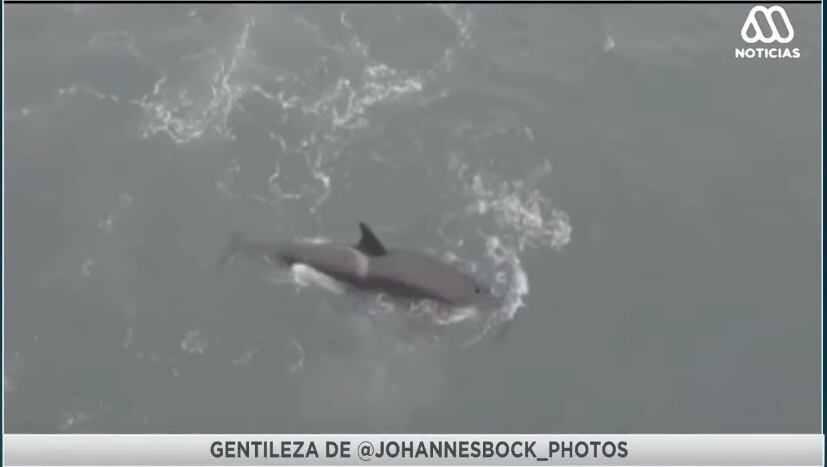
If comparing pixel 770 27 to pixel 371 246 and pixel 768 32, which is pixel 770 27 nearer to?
pixel 768 32

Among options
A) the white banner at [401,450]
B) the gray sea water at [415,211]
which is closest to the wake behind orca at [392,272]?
the gray sea water at [415,211]

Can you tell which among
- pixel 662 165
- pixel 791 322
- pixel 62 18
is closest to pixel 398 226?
pixel 662 165

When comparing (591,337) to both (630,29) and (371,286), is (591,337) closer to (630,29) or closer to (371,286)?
(371,286)

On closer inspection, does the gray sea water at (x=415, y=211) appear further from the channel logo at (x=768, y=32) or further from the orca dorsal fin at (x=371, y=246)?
the orca dorsal fin at (x=371, y=246)

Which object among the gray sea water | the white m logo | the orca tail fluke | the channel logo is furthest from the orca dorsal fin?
the white m logo

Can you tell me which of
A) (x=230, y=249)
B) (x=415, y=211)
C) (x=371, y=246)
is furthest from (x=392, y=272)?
(x=230, y=249)

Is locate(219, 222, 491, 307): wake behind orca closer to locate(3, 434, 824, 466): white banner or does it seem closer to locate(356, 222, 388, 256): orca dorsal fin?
locate(356, 222, 388, 256): orca dorsal fin
